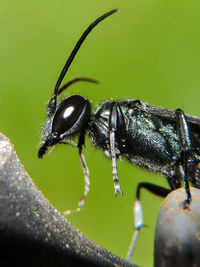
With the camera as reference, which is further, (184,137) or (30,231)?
(184,137)

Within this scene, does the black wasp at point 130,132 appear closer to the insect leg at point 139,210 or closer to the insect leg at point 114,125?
the insect leg at point 114,125

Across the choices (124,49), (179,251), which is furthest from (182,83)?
(179,251)

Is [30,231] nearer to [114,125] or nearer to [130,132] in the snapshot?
[114,125]

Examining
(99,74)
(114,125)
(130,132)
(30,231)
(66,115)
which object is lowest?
(30,231)

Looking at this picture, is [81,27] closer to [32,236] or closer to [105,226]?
[105,226]

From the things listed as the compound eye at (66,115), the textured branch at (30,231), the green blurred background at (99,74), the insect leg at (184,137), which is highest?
the green blurred background at (99,74)

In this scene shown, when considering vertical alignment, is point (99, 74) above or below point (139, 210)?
above

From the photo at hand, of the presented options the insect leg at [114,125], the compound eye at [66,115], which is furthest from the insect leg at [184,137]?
the compound eye at [66,115]

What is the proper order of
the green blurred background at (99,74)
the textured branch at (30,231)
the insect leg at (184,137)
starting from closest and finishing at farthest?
the textured branch at (30,231) < the insect leg at (184,137) < the green blurred background at (99,74)

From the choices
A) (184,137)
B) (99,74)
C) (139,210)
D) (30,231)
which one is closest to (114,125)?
(184,137)
